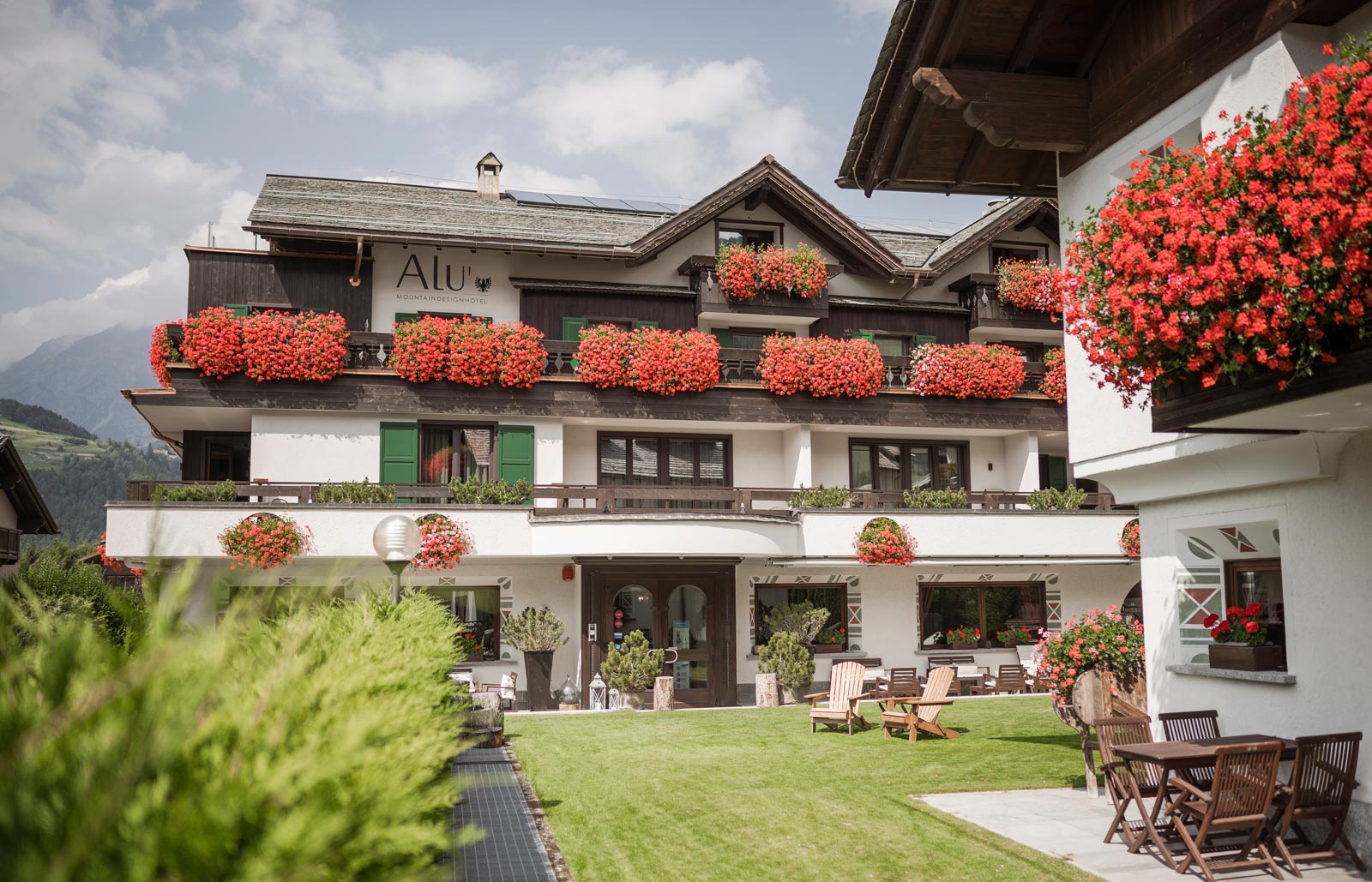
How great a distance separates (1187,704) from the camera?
33.2 feet

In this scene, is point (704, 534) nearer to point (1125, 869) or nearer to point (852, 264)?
point (852, 264)

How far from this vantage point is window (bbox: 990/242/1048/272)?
27750mm

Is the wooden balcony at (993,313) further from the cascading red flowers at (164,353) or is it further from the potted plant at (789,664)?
the cascading red flowers at (164,353)

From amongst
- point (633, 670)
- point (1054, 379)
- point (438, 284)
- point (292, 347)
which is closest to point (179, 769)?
point (633, 670)

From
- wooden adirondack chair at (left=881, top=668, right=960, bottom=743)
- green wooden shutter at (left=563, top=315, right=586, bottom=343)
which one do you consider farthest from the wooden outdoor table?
green wooden shutter at (left=563, top=315, right=586, bottom=343)

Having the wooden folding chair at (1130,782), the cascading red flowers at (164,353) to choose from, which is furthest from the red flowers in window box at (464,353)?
the wooden folding chair at (1130,782)

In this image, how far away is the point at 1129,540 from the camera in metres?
24.1

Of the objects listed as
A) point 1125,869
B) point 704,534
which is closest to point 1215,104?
point 1125,869

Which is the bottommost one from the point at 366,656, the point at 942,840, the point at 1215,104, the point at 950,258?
the point at 942,840

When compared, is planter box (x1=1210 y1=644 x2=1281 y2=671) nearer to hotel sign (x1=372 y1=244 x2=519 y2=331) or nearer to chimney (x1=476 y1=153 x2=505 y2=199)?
hotel sign (x1=372 y1=244 x2=519 y2=331)

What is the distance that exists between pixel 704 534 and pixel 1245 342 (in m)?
14.9

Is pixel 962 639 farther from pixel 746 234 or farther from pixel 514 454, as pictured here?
pixel 514 454

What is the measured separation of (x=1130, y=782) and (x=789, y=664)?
1301cm

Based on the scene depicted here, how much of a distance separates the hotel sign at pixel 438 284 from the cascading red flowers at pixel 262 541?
18.3 feet
